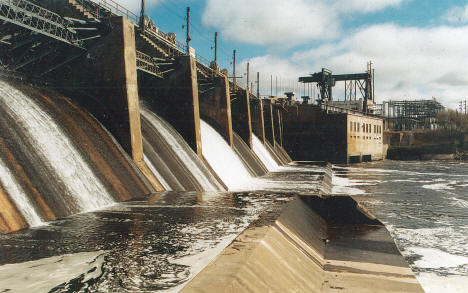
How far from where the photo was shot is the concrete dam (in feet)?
19.4

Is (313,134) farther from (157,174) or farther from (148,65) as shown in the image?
(157,174)

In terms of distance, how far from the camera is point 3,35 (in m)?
13.5

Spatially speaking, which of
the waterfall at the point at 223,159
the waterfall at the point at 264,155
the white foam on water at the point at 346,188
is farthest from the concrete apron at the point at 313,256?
the waterfall at the point at 264,155

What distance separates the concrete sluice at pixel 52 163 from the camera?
28.9 feet

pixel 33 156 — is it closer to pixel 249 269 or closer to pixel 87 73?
pixel 87 73

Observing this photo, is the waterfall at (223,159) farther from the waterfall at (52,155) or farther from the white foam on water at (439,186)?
the white foam on water at (439,186)

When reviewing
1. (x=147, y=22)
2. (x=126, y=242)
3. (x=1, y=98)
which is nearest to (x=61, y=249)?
(x=126, y=242)

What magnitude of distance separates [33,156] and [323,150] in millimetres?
37089

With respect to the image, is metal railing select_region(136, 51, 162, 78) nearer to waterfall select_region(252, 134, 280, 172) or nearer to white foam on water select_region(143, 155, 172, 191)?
white foam on water select_region(143, 155, 172, 191)

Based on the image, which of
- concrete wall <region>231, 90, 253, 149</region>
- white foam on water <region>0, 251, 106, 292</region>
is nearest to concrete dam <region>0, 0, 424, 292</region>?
white foam on water <region>0, 251, 106, 292</region>

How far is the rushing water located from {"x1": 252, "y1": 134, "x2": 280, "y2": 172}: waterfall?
945cm

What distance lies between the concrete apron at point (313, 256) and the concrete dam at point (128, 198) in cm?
4

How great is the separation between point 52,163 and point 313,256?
7.50m

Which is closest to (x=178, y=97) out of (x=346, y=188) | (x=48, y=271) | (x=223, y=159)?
(x=223, y=159)
